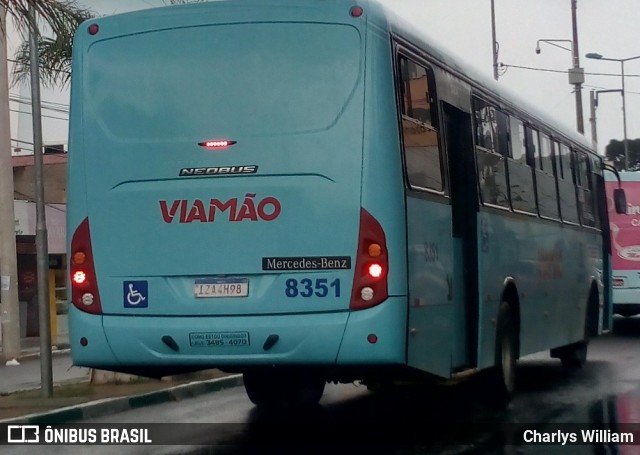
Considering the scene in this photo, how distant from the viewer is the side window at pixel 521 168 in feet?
42.6

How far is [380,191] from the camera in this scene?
9047mm

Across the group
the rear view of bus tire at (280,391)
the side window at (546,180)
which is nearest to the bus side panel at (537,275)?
the side window at (546,180)

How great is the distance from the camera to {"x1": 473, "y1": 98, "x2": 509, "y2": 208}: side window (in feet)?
38.3

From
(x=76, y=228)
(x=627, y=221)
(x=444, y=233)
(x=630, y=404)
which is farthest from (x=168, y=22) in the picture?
(x=627, y=221)

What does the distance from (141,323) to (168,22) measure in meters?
2.26

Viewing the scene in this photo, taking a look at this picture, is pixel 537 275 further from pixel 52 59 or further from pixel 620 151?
pixel 620 151

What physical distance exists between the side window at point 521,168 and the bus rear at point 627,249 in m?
11.5

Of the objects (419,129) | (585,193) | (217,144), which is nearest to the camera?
(217,144)

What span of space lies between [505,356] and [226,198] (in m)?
4.37

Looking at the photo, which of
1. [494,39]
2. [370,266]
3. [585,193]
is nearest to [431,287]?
[370,266]

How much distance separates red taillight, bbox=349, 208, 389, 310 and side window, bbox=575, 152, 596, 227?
827 centimetres

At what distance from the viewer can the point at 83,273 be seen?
31.7 ft

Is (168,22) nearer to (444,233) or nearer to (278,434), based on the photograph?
(444,233)

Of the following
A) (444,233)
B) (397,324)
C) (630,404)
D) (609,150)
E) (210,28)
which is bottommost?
(630,404)
